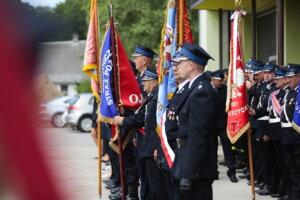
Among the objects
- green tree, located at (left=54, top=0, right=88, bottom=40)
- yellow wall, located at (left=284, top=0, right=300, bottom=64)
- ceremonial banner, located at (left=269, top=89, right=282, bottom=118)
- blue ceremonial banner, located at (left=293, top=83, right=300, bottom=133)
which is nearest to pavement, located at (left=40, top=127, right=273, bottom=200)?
green tree, located at (left=54, top=0, right=88, bottom=40)

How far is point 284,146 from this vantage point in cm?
661

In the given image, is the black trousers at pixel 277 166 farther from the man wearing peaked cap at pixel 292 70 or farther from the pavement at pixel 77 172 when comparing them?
the man wearing peaked cap at pixel 292 70

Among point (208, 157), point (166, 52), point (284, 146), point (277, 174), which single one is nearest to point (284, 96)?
point (284, 146)

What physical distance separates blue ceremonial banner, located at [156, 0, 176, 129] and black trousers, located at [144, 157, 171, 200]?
2.18 ft

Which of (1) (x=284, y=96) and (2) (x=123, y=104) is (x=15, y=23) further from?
(1) (x=284, y=96)

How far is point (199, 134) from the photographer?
3965mm

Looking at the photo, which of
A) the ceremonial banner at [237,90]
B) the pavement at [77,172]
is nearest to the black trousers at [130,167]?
the pavement at [77,172]

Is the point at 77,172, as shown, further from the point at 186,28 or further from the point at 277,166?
the point at 277,166

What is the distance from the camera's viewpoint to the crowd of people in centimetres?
404

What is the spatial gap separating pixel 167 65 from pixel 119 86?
137cm

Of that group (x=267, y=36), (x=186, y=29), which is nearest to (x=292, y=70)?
(x=186, y=29)

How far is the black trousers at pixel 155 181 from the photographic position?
5453 millimetres

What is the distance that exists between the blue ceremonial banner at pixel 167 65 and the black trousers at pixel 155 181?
2.18 ft

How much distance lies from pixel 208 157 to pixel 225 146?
16.8ft
